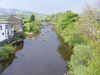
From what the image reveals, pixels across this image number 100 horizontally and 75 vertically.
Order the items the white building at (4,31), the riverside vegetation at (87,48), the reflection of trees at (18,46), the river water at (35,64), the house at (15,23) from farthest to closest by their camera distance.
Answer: the house at (15,23) < the reflection of trees at (18,46) < the white building at (4,31) < the river water at (35,64) < the riverside vegetation at (87,48)

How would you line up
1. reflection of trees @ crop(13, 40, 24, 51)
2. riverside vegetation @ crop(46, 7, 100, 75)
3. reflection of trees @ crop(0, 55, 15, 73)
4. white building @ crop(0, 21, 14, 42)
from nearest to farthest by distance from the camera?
riverside vegetation @ crop(46, 7, 100, 75) < reflection of trees @ crop(0, 55, 15, 73) < white building @ crop(0, 21, 14, 42) < reflection of trees @ crop(13, 40, 24, 51)

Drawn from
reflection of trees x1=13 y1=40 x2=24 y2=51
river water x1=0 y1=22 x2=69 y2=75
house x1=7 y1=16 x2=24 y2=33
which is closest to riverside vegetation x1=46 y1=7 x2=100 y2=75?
river water x1=0 y1=22 x2=69 y2=75

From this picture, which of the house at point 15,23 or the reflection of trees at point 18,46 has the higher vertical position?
the house at point 15,23

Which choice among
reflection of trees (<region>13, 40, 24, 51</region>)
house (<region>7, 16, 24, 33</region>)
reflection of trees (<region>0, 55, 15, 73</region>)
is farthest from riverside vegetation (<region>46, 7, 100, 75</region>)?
house (<region>7, 16, 24, 33</region>)

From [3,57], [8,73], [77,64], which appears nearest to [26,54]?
[3,57]

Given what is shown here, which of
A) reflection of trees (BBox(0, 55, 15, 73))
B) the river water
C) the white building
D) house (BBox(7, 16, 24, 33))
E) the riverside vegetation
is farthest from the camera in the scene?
house (BBox(7, 16, 24, 33))

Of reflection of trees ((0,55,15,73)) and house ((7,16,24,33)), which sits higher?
house ((7,16,24,33))

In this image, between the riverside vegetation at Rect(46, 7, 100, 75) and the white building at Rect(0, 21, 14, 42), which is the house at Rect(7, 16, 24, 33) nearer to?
the white building at Rect(0, 21, 14, 42)

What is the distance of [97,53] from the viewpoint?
602 cm

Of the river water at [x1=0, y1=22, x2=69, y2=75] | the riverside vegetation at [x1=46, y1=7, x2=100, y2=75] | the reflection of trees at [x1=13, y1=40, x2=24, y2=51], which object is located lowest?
the river water at [x1=0, y1=22, x2=69, y2=75]

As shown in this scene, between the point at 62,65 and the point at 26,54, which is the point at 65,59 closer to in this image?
the point at 62,65

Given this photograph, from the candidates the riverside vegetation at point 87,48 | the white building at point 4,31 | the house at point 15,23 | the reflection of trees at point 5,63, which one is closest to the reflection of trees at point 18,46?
the white building at point 4,31

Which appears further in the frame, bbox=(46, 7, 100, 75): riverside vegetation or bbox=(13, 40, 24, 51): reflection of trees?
bbox=(13, 40, 24, 51): reflection of trees

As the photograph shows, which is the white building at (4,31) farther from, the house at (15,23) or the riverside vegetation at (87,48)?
the riverside vegetation at (87,48)
